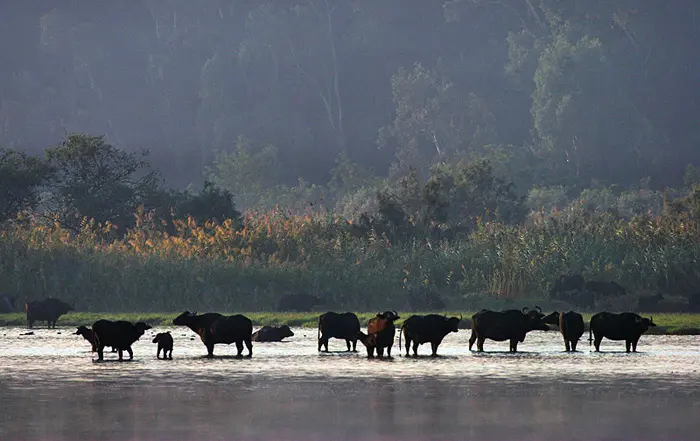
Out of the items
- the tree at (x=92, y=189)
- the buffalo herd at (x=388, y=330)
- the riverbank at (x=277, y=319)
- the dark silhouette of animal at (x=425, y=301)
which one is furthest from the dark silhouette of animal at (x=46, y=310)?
the tree at (x=92, y=189)

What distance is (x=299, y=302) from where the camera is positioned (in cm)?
3875

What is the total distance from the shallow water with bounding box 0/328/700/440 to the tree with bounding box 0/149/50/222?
30.6 meters

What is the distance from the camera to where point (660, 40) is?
11269 cm

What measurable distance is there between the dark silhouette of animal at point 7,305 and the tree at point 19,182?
16.0 metres

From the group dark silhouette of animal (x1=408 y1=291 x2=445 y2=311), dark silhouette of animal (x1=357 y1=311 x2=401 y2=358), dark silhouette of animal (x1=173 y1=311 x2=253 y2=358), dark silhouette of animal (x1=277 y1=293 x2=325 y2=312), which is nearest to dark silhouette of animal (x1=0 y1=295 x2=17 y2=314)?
dark silhouette of animal (x1=277 y1=293 x2=325 y2=312)

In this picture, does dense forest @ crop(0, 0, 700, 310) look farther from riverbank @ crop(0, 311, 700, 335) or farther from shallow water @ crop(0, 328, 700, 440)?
shallow water @ crop(0, 328, 700, 440)

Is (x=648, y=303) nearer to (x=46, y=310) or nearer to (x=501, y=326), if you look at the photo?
(x=501, y=326)

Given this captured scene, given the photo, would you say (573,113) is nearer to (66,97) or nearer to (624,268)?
(66,97)

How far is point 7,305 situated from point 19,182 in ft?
57.6

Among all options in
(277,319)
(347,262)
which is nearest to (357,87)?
(347,262)

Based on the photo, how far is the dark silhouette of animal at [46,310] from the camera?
115 feet

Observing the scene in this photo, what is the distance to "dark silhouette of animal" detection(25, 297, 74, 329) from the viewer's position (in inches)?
1381

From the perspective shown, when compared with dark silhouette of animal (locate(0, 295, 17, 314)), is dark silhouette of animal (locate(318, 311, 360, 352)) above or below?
below

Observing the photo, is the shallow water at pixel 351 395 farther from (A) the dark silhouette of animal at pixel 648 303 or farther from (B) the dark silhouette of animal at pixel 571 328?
(A) the dark silhouette of animal at pixel 648 303
